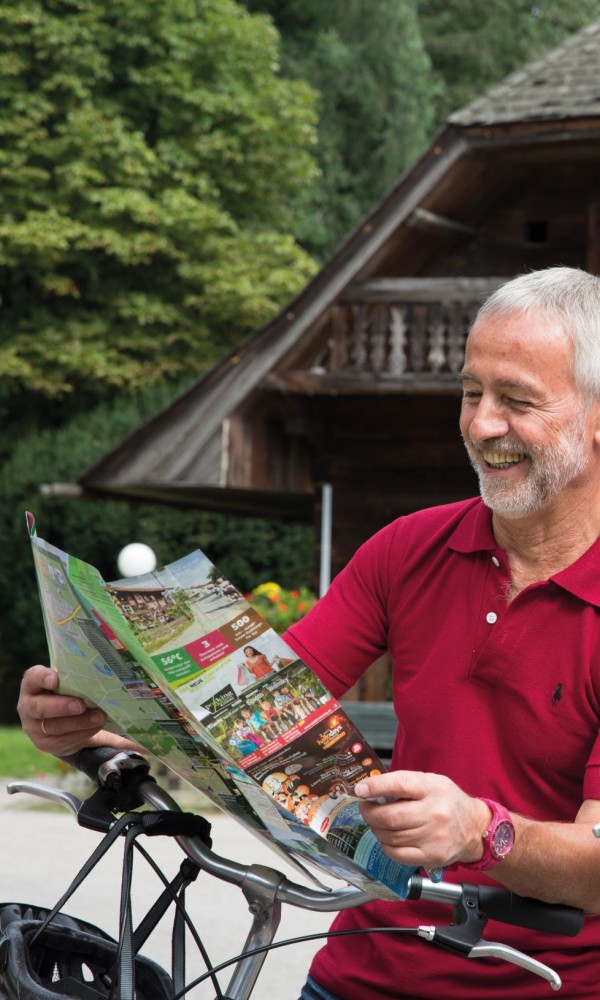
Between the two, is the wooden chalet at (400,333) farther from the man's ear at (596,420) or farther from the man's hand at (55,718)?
the man's hand at (55,718)

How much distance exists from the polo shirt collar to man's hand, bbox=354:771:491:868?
A: 1.55 ft

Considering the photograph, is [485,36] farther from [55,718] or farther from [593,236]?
[55,718]

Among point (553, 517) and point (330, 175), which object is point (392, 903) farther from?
point (330, 175)

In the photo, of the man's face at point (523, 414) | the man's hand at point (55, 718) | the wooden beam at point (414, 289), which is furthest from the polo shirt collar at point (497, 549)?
the wooden beam at point (414, 289)

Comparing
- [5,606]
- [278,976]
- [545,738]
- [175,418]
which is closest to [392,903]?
[545,738]

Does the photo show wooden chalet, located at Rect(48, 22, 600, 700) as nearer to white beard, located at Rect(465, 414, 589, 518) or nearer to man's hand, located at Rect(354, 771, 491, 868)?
white beard, located at Rect(465, 414, 589, 518)

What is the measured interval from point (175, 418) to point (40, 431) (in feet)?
44.4

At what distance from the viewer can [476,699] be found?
2078 mm

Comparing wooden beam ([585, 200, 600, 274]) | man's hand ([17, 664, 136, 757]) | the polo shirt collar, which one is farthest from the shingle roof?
man's hand ([17, 664, 136, 757])

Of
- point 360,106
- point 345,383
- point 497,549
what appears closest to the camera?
point 497,549

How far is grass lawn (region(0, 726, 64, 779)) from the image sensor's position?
454 inches

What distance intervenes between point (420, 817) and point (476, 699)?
454 mm

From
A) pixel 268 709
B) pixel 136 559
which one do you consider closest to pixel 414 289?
pixel 136 559

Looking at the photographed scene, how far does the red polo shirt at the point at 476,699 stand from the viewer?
6.57 ft
